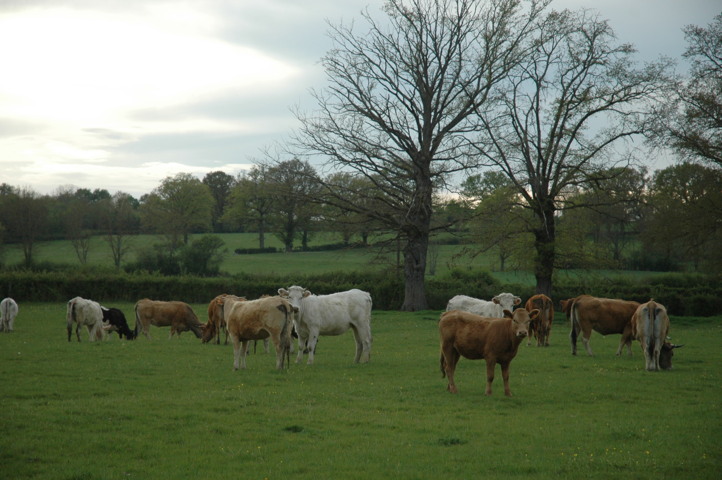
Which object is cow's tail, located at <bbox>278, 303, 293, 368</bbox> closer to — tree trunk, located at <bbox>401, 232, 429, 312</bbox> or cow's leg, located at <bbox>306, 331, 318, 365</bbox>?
cow's leg, located at <bbox>306, 331, 318, 365</bbox>

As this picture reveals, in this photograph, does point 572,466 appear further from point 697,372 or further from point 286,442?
point 697,372

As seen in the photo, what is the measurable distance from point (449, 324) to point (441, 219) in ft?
86.9

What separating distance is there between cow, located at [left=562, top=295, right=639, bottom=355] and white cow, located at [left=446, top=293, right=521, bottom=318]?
223cm

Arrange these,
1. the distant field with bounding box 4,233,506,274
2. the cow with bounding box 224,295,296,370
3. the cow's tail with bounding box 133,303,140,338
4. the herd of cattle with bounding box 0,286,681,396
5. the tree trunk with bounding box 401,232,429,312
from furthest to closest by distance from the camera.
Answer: the distant field with bounding box 4,233,506,274 → the tree trunk with bounding box 401,232,429,312 → the cow's tail with bounding box 133,303,140,338 → the cow with bounding box 224,295,296,370 → the herd of cattle with bounding box 0,286,681,396

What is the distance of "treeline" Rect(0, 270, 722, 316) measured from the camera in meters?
39.5

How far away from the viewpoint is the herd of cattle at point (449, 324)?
41.0 ft

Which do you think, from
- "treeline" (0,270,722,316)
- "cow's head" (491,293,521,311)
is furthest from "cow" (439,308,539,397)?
"treeline" (0,270,722,316)

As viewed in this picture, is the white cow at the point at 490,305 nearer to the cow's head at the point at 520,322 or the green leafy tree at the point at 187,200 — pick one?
the cow's head at the point at 520,322

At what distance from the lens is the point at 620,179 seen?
39000 mm

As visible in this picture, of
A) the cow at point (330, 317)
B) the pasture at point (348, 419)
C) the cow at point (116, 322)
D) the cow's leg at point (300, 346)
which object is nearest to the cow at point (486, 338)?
the pasture at point (348, 419)

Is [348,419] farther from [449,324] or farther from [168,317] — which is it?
[168,317]

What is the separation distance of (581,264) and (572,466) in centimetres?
2811

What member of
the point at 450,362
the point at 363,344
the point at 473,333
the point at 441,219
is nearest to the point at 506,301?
the point at 363,344

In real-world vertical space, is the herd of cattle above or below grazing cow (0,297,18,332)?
above
